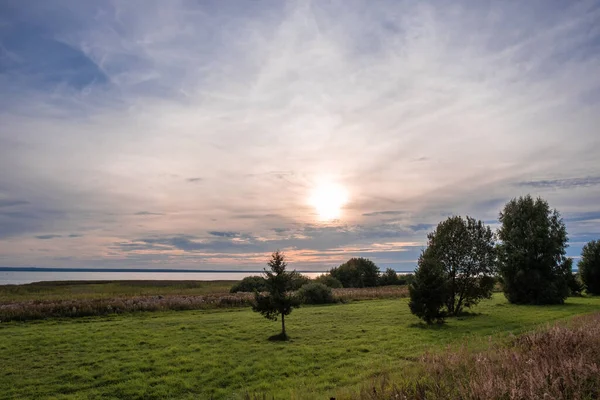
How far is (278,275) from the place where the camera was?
27.2 m

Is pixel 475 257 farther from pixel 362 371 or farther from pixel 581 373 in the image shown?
pixel 581 373

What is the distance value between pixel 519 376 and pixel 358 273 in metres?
96.1

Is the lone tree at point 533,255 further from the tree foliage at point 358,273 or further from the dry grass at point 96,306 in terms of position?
the tree foliage at point 358,273

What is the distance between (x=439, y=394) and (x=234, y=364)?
12.9 meters

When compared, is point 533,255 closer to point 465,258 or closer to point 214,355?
point 465,258

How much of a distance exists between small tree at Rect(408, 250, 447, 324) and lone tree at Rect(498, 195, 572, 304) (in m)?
22.5

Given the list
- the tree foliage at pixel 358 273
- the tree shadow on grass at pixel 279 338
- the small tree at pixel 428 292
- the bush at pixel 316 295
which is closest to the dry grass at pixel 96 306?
the bush at pixel 316 295

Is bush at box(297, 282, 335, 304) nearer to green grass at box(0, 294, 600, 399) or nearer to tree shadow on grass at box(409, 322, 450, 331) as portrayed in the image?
green grass at box(0, 294, 600, 399)

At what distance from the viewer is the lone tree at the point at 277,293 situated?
26.7 m

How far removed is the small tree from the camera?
3086 centimetres

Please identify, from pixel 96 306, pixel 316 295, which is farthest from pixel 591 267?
pixel 96 306

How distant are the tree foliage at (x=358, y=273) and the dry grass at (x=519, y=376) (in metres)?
91.5

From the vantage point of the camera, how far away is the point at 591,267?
207ft

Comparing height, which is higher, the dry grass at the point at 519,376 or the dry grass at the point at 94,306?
the dry grass at the point at 519,376
